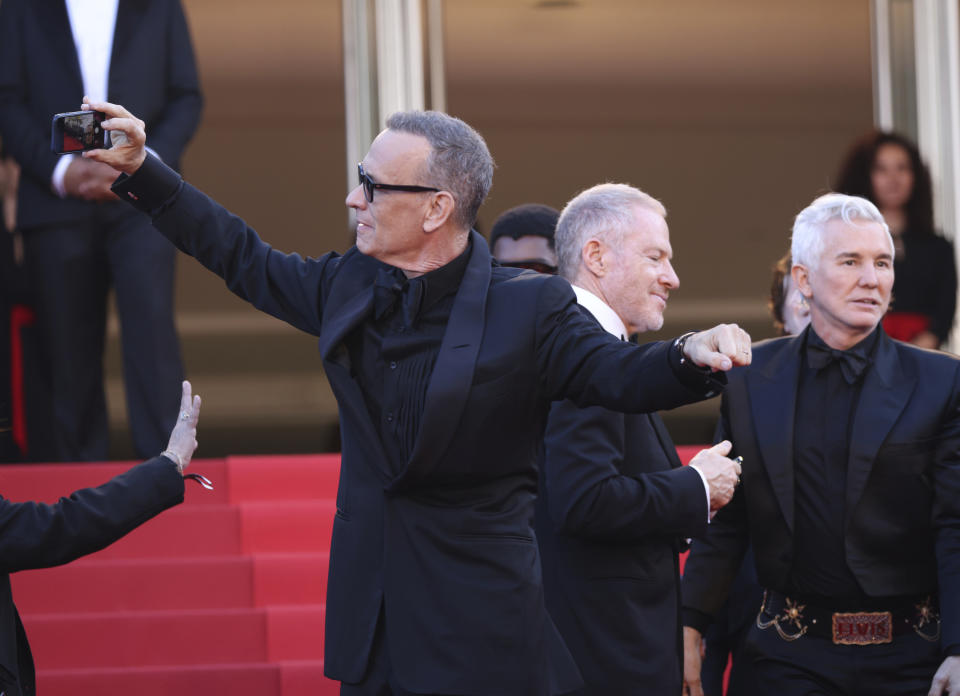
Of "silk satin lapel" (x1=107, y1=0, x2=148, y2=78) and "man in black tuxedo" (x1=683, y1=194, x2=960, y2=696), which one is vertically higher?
"silk satin lapel" (x1=107, y1=0, x2=148, y2=78)

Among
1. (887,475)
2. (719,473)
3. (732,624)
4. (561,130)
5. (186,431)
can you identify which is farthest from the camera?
(561,130)

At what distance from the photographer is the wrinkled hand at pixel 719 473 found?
298 cm

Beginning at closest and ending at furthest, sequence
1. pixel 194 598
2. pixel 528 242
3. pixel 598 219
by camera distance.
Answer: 1. pixel 598 219
2. pixel 528 242
3. pixel 194 598

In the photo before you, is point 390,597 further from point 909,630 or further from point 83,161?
point 83,161

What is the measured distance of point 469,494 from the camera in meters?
2.47

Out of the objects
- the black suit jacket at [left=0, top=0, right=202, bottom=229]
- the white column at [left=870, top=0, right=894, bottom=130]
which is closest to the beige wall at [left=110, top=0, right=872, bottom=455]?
the white column at [left=870, top=0, right=894, bottom=130]

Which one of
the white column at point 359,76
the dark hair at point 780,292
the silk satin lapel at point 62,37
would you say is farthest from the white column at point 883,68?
Result: the silk satin lapel at point 62,37

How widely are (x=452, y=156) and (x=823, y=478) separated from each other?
118cm

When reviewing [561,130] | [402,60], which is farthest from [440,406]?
[561,130]

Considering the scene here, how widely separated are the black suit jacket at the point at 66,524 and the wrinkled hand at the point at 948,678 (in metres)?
1.63

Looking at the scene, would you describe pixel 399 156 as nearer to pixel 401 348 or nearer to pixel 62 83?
pixel 401 348

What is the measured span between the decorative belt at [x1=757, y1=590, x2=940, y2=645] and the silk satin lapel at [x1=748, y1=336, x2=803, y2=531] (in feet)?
0.63

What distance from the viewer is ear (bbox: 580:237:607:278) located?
10.5 feet

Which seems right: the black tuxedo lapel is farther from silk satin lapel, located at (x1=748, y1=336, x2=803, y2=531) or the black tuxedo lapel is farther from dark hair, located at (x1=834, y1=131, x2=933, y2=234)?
silk satin lapel, located at (x1=748, y1=336, x2=803, y2=531)
